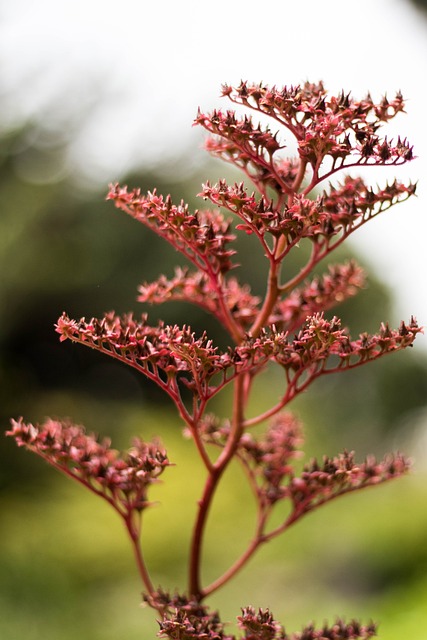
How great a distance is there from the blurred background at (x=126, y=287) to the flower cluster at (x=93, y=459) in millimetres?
775

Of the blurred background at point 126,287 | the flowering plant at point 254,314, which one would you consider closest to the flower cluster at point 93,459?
the flowering plant at point 254,314

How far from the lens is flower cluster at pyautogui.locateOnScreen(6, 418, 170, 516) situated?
24.9 inches

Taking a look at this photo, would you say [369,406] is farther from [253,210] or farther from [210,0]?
[253,210]

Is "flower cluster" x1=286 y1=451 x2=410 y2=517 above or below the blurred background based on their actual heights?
below

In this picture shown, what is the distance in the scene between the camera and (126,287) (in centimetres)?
183

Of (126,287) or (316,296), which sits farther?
(126,287)

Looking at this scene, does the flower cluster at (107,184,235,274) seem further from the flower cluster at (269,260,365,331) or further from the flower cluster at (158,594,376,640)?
the flower cluster at (158,594,376,640)

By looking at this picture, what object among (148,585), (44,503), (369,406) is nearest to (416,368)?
(369,406)

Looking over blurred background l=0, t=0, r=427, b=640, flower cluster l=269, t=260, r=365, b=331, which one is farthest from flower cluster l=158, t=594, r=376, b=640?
→ blurred background l=0, t=0, r=427, b=640

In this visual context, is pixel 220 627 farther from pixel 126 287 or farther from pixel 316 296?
pixel 126 287

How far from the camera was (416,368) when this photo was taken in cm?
238

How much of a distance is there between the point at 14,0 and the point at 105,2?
0.81 ft

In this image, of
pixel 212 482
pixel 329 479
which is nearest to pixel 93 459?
pixel 212 482

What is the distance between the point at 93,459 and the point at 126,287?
1.19 metres
